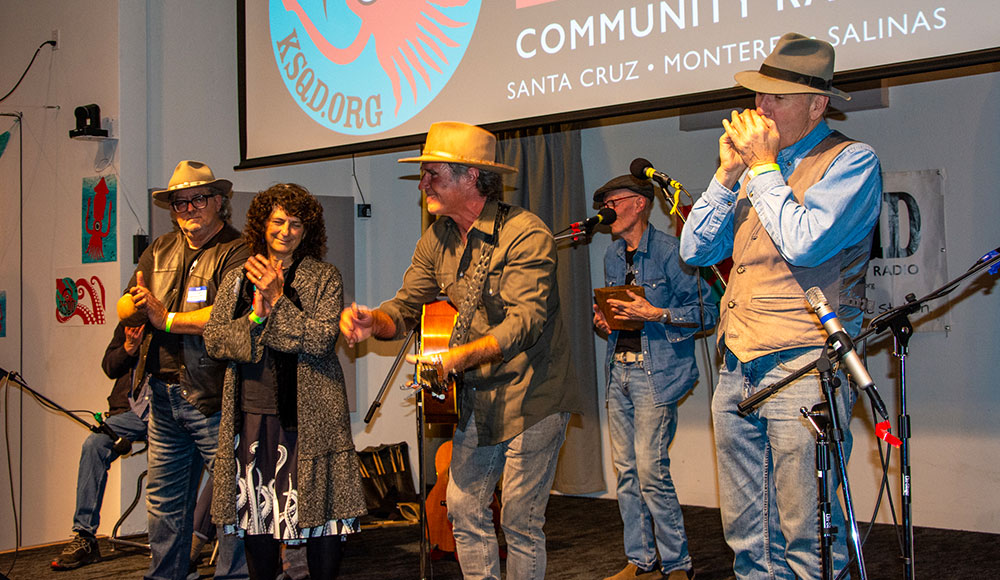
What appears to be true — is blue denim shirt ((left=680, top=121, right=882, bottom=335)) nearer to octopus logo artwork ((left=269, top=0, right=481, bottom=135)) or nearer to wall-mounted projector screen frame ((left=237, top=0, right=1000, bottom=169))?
wall-mounted projector screen frame ((left=237, top=0, right=1000, bottom=169))

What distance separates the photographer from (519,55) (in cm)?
374

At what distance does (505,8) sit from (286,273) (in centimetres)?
150

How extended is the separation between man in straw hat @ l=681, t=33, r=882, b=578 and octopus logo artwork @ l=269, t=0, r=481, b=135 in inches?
73.4

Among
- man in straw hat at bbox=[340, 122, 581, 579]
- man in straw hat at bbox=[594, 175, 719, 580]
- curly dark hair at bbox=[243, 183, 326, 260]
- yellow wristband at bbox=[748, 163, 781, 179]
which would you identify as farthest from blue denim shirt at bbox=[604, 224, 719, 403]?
yellow wristband at bbox=[748, 163, 781, 179]

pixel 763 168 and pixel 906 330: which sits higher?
pixel 763 168

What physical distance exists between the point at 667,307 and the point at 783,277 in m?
1.66

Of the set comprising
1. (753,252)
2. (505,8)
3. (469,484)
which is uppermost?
(505,8)

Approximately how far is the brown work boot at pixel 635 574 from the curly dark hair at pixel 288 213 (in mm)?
1881

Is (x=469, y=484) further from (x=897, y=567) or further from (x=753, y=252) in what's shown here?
(x=897, y=567)

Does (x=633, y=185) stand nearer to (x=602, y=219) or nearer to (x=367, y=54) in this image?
(x=602, y=219)

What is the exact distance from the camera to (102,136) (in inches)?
207

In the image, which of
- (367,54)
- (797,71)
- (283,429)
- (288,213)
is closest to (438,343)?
(283,429)

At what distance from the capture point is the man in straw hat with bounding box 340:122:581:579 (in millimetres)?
2672

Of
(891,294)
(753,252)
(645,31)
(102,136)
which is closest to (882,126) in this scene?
(891,294)
